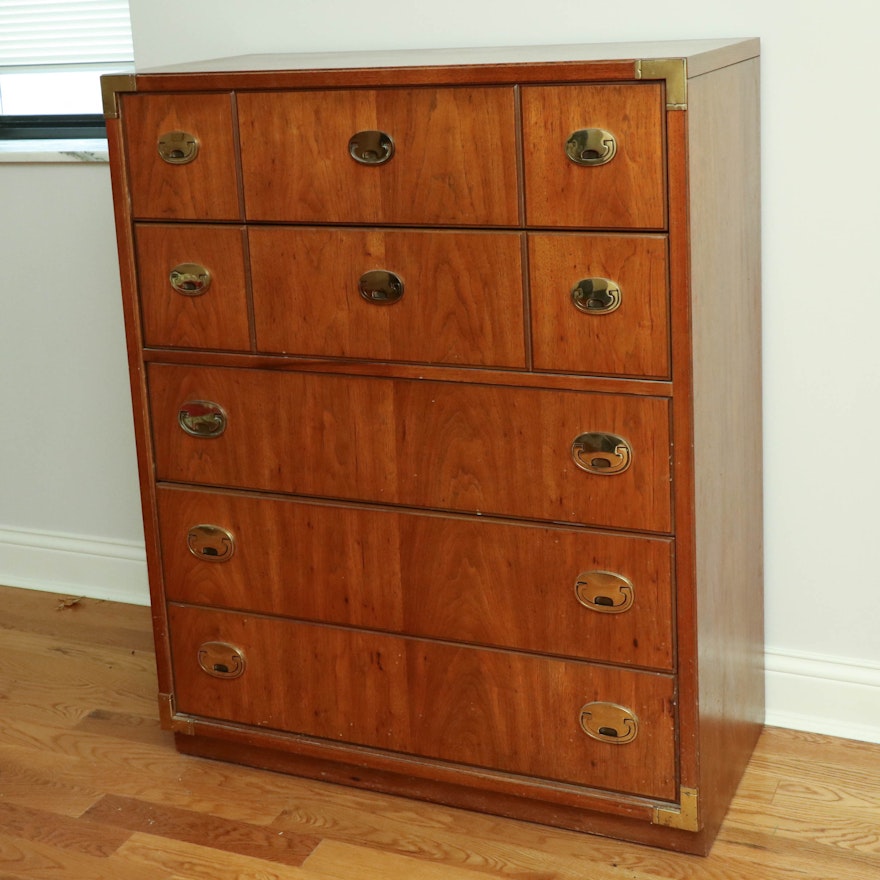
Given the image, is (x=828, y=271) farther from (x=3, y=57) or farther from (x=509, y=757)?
(x=3, y=57)

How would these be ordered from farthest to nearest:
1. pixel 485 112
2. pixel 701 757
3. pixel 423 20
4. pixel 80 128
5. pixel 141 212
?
1. pixel 80 128
2. pixel 423 20
3. pixel 141 212
4. pixel 701 757
5. pixel 485 112

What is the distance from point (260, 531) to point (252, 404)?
21cm

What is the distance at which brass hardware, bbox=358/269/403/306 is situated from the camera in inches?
69.7

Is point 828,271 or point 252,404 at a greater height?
point 828,271

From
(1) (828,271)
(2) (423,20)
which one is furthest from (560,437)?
(2) (423,20)

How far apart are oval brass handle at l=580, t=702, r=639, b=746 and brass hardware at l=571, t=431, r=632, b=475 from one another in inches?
14.2

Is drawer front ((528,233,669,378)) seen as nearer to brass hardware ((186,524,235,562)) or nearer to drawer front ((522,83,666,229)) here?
drawer front ((522,83,666,229))

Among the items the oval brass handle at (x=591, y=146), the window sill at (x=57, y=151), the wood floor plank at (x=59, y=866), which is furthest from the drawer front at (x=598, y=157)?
the window sill at (x=57, y=151)

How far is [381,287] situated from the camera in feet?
5.83

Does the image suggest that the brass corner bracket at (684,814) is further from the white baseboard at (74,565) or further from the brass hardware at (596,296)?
the white baseboard at (74,565)

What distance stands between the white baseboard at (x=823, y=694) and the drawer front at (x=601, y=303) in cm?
78

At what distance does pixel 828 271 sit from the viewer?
200 centimetres

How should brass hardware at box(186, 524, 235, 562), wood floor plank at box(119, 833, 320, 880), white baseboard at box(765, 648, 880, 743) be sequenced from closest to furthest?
1. wood floor plank at box(119, 833, 320, 880)
2. brass hardware at box(186, 524, 235, 562)
3. white baseboard at box(765, 648, 880, 743)

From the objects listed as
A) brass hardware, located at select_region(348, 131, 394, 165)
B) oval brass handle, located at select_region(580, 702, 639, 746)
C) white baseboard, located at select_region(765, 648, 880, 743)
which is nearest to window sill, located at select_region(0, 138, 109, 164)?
brass hardware, located at select_region(348, 131, 394, 165)
